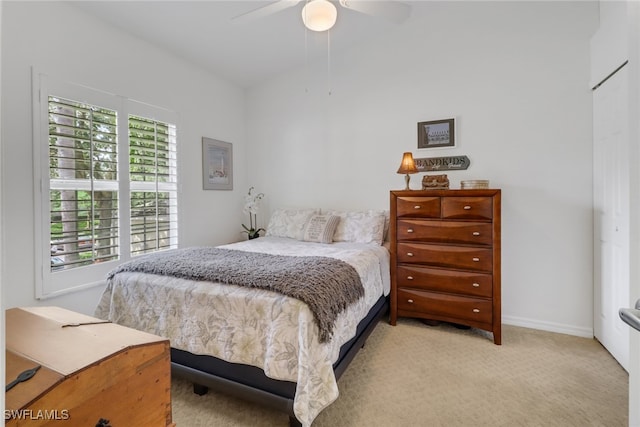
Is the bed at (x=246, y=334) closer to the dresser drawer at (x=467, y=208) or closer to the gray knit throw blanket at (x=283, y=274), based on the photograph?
the gray knit throw blanket at (x=283, y=274)

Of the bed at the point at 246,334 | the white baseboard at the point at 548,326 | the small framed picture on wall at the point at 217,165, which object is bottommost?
the white baseboard at the point at 548,326

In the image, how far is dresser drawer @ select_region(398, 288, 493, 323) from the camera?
8.09ft

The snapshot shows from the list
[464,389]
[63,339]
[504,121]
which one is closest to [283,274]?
[63,339]

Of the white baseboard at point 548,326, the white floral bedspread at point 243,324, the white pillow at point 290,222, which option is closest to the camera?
the white floral bedspread at point 243,324

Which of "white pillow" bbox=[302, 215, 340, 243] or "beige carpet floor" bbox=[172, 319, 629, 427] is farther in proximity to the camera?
"white pillow" bbox=[302, 215, 340, 243]

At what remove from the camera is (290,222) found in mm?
3467

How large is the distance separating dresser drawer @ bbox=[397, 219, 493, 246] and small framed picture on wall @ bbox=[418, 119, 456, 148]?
3.02 feet

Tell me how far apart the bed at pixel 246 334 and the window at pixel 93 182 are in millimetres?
595

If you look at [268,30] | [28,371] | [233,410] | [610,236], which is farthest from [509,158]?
[28,371]

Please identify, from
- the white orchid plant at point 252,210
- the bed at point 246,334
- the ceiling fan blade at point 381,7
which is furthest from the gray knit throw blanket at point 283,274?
the ceiling fan blade at point 381,7

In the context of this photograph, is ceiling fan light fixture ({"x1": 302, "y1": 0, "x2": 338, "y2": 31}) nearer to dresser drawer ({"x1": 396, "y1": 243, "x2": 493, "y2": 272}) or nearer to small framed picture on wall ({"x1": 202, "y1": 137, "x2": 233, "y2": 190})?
dresser drawer ({"x1": 396, "y1": 243, "x2": 493, "y2": 272})

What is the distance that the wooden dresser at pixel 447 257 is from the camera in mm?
2438

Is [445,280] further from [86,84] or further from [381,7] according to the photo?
[86,84]

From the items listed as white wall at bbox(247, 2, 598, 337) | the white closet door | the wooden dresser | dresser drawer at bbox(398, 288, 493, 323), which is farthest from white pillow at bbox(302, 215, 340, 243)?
the white closet door
